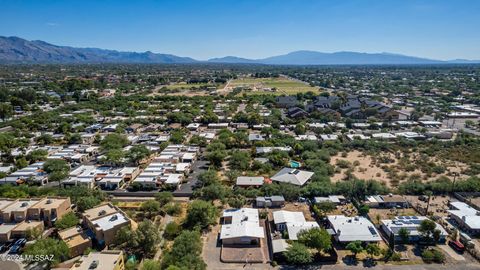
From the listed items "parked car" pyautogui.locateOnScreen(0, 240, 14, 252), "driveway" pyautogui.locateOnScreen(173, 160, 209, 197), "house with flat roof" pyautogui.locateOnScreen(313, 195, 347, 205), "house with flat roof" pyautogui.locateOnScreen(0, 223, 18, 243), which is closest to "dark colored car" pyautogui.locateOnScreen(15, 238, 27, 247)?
"parked car" pyautogui.locateOnScreen(0, 240, 14, 252)

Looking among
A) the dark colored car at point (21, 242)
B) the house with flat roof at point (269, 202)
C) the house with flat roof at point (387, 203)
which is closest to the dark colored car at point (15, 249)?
the dark colored car at point (21, 242)

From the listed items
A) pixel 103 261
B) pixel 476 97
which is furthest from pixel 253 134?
pixel 476 97

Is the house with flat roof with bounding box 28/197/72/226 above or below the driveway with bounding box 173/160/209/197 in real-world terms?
above

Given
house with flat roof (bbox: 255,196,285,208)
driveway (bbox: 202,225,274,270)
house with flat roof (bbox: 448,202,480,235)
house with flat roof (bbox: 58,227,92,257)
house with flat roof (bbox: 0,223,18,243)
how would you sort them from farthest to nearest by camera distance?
house with flat roof (bbox: 255,196,285,208) < house with flat roof (bbox: 448,202,480,235) < house with flat roof (bbox: 0,223,18,243) < house with flat roof (bbox: 58,227,92,257) < driveway (bbox: 202,225,274,270)

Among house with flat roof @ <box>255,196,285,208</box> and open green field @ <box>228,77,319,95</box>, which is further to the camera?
open green field @ <box>228,77,319,95</box>

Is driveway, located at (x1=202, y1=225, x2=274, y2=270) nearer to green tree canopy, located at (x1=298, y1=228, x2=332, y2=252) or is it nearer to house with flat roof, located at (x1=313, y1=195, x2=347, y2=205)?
green tree canopy, located at (x1=298, y1=228, x2=332, y2=252)

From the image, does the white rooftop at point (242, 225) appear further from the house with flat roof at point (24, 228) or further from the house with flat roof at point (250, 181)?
the house with flat roof at point (24, 228)
